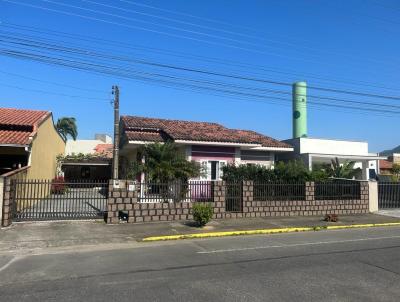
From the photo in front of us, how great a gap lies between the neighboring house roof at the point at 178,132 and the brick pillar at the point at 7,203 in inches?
353

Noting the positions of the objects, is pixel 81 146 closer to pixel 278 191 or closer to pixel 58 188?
pixel 58 188

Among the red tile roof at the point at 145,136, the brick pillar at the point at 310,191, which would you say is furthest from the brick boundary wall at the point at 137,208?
the red tile roof at the point at 145,136

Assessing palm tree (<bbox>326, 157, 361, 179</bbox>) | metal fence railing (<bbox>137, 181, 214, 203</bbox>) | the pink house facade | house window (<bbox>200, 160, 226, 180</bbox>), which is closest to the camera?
A: metal fence railing (<bbox>137, 181, 214, 203</bbox>)

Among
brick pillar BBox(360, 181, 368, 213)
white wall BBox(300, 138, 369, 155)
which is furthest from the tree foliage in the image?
white wall BBox(300, 138, 369, 155)

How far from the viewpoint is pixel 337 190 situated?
20.4 m

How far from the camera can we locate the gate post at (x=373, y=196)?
70.0 feet

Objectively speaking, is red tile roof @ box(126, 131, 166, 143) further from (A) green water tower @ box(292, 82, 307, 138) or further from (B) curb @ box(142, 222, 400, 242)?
(A) green water tower @ box(292, 82, 307, 138)

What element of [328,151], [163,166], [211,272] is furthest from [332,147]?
[211,272]

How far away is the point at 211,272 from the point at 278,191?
11.3 m

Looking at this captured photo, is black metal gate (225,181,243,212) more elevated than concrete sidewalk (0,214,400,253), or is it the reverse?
black metal gate (225,181,243,212)

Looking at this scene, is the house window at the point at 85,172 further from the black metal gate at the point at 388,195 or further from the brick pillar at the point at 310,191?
the black metal gate at the point at 388,195

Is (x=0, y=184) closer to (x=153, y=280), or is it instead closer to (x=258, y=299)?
(x=153, y=280)

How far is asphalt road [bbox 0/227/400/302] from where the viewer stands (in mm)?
6617

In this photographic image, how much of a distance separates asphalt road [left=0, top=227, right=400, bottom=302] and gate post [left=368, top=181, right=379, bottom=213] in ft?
31.9
